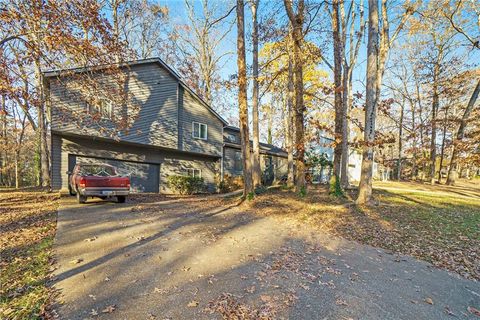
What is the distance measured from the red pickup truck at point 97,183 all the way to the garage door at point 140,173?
13.8 ft

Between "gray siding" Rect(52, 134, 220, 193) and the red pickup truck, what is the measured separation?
3.63 m

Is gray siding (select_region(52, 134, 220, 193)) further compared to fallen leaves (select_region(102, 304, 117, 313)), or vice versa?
gray siding (select_region(52, 134, 220, 193))

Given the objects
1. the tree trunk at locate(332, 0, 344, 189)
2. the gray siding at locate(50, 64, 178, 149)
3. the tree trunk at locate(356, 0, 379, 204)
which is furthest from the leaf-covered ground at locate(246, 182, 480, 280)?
the gray siding at locate(50, 64, 178, 149)

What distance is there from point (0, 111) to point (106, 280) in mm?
7517

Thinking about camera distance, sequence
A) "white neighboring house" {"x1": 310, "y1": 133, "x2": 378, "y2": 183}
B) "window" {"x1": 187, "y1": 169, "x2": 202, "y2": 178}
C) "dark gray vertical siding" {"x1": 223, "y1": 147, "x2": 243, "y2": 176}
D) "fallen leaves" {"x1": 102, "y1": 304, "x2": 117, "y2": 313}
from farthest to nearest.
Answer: "white neighboring house" {"x1": 310, "y1": 133, "x2": 378, "y2": 183} < "dark gray vertical siding" {"x1": 223, "y1": 147, "x2": 243, "y2": 176} < "window" {"x1": 187, "y1": 169, "x2": 202, "y2": 178} < "fallen leaves" {"x1": 102, "y1": 304, "x2": 117, "y2": 313}

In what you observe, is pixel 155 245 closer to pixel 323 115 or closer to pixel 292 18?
pixel 292 18

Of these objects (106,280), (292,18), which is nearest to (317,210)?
(106,280)

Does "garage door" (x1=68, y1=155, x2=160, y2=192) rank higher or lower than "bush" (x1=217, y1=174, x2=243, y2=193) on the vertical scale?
higher

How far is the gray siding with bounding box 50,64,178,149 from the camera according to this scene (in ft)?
37.1

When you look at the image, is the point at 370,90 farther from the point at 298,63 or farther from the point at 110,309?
the point at 110,309

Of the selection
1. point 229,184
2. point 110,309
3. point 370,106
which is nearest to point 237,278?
point 110,309

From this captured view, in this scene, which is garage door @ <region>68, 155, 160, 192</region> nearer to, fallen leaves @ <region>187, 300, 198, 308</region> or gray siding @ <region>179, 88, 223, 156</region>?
gray siding @ <region>179, 88, 223, 156</region>

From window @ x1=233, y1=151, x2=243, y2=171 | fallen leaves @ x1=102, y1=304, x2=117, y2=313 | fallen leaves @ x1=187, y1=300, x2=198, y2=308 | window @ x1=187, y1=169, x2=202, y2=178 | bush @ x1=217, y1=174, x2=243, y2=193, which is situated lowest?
bush @ x1=217, y1=174, x2=243, y2=193

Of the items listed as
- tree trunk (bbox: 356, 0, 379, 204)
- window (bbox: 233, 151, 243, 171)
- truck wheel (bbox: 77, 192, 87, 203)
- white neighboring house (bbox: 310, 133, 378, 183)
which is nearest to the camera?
tree trunk (bbox: 356, 0, 379, 204)
